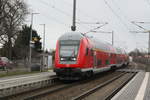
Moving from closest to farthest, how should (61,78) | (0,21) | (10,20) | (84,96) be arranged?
(84,96) → (61,78) → (0,21) → (10,20)

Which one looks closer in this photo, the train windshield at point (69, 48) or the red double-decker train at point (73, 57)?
the red double-decker train at point (73, 57)

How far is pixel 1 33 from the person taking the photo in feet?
148

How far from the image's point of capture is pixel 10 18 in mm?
47312

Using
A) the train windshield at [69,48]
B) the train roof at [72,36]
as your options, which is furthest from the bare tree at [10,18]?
the train windshield at [69,48]

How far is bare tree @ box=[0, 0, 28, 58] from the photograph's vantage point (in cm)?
Result: 4519

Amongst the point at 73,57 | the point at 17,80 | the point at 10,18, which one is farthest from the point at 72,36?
the point at 10,18

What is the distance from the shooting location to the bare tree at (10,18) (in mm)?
45188

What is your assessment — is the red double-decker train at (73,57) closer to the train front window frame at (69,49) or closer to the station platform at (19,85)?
the train front window frame at (69,49)

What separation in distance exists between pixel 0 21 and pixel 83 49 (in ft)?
90.4

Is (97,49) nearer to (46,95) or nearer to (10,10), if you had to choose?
(46,95)

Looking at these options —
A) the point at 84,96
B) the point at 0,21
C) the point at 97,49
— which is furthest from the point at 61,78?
the point at 0,21

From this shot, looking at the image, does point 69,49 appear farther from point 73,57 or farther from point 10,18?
point 10,18

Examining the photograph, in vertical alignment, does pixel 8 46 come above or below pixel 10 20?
below

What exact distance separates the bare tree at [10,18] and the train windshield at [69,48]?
88.5 feet
